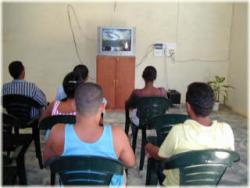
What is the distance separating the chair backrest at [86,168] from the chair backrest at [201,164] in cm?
35

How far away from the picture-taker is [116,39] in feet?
20.1

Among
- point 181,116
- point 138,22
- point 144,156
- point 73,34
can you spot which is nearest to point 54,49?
point 73,34

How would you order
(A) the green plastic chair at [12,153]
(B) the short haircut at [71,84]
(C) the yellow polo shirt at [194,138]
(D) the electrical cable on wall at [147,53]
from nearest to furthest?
1. (C) the yellow polo shirt at [194,138]
2. (A) the green plastic chair at [12,153]
3. (B) the short haircut at [71,84]
4. (D) the electrical cable on wall at [147,53]

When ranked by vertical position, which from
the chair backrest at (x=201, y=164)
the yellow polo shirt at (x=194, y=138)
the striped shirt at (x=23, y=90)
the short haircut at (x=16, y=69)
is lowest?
the chair backrest at (x=201, y=164)

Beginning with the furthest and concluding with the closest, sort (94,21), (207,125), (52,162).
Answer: (94,21) → (207,125) → (52,162)

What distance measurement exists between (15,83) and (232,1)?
4.98m

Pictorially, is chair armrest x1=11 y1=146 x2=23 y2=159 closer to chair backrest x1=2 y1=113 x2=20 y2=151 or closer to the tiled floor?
chair backrest x1=2 y1=113 x2=20 y2=151

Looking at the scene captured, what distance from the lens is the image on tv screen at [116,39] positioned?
6102 mm

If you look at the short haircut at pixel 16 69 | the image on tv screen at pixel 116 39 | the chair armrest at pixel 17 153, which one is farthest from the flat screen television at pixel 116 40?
the chair armrest at pixel 17 153

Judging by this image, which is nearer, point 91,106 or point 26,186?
point 91,106

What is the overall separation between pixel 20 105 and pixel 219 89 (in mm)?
4515

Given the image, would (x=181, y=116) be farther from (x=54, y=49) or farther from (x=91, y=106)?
(x=54, y=49)

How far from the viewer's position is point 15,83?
345 centimetres

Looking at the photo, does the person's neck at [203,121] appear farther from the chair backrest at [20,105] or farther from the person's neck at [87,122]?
the chair backrest at [20,105]
